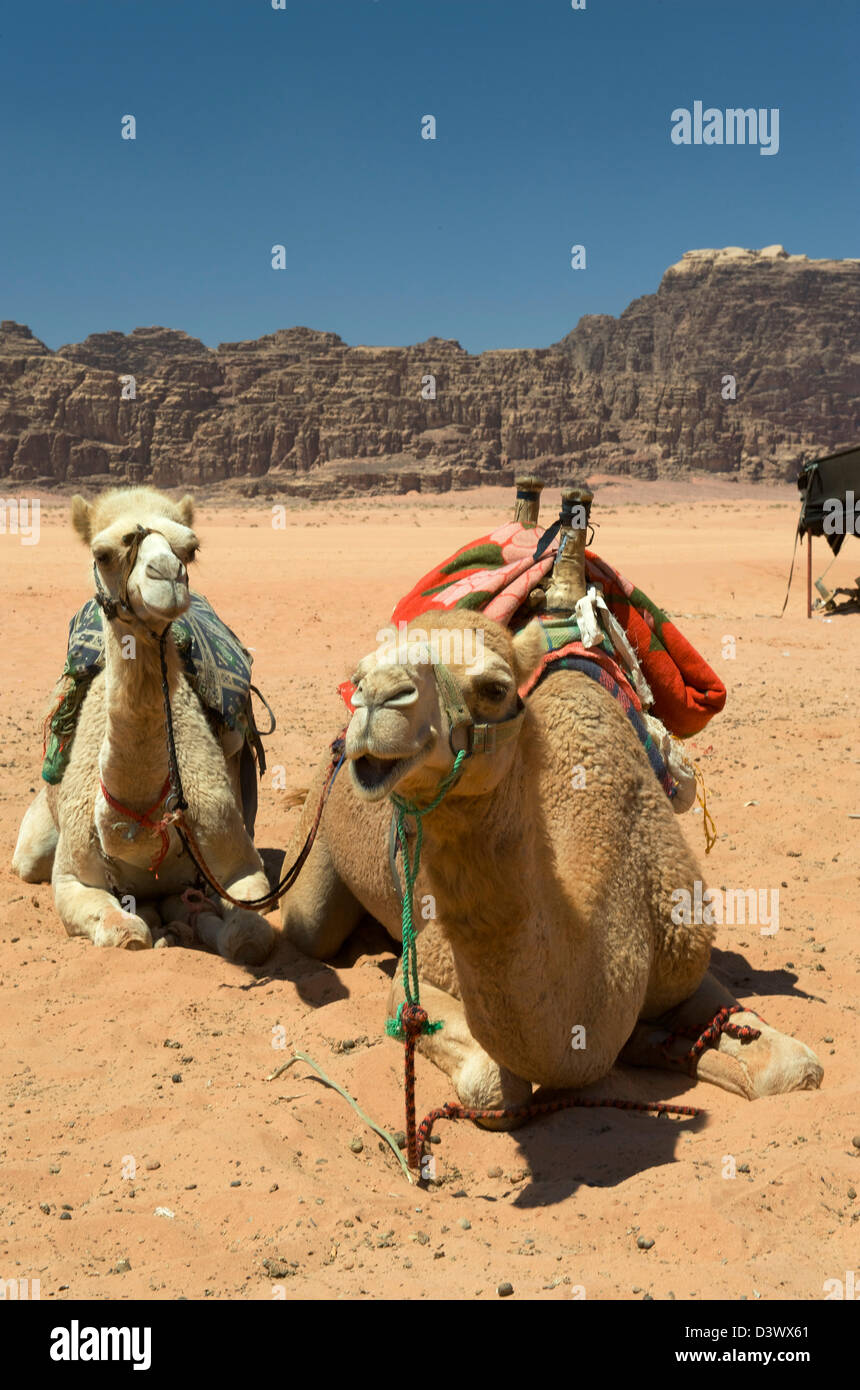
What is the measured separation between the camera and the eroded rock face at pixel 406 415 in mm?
127438

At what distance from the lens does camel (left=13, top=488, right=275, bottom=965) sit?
4953 mm

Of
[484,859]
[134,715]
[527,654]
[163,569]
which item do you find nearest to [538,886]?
[484,859]

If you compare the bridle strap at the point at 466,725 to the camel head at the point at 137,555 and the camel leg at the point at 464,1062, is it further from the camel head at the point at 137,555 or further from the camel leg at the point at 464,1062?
the camel head at the point at 137,555

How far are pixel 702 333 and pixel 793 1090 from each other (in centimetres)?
18098

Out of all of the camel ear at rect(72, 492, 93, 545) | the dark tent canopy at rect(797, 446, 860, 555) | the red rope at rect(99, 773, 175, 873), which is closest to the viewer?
the camel ear at rect(72, 492, 93, 545)

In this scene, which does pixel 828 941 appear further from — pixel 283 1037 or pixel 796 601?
pixel 796 601

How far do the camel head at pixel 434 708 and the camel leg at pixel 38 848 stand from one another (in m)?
4.55

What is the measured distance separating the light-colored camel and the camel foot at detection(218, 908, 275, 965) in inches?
31.2

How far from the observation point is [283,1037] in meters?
4.84

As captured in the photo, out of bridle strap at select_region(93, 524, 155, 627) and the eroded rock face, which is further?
the eroded rock face

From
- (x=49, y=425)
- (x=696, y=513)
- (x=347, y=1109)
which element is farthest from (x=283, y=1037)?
(x=49, y=425)

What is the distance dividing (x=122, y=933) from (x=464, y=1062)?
2231mm

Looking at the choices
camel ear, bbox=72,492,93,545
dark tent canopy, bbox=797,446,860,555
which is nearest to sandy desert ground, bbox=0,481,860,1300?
camel ear, bbox=72,492,93,545

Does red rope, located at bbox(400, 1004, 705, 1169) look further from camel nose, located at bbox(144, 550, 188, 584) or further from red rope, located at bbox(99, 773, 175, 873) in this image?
red rope, located at bbox(99, 773, 175, 873)
